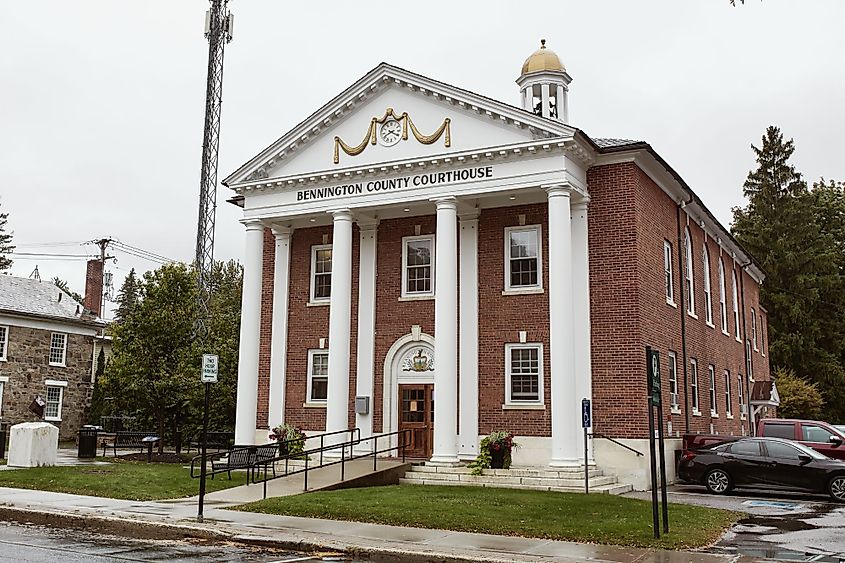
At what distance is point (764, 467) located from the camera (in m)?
20.7

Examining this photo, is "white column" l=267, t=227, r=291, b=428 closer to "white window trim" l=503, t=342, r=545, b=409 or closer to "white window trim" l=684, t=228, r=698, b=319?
"white window trim" l=503, t=342, r=545, b=409

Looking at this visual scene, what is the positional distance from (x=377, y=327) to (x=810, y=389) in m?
33.4

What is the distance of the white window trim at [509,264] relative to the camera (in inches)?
965

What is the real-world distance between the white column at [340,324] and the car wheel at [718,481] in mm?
10225

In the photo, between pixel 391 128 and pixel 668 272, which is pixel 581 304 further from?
pixel 391 128

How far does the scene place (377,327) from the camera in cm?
2672

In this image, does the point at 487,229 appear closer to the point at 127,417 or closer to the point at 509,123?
the point at 509,123

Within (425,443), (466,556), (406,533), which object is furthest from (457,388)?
(466,556)

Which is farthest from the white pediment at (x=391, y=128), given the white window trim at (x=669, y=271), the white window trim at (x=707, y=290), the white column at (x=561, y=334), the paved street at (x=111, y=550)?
the paved street at (x=111, y=550)

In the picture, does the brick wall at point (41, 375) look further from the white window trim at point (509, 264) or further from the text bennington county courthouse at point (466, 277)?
the white window trim at point (509, 264)

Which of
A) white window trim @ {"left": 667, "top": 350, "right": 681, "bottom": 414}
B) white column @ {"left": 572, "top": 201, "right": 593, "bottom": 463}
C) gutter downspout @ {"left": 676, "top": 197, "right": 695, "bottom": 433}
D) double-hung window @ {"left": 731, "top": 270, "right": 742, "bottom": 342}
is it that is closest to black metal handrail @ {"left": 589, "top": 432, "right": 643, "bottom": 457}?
white column @ {"left": 572, "top": 201, "right": 593, "bottom": 463}

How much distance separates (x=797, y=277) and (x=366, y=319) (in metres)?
39.5

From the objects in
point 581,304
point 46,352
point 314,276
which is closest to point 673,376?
point 581,304

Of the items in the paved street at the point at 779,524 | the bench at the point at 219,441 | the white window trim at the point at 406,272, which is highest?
the white window trim at the point at 406,272
